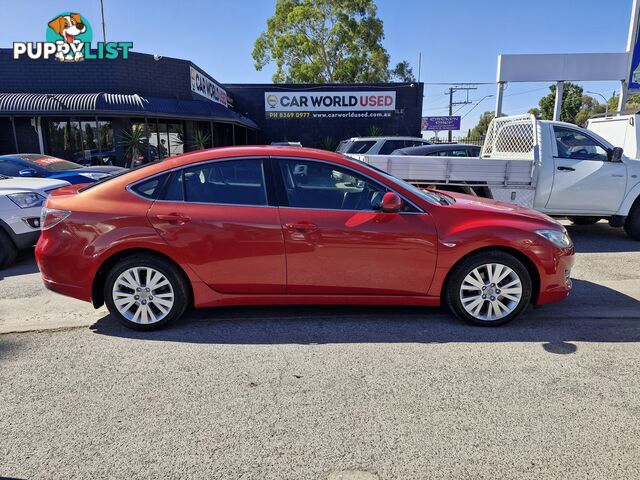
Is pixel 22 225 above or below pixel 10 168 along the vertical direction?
below

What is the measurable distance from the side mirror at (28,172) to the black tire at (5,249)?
10.9 ft

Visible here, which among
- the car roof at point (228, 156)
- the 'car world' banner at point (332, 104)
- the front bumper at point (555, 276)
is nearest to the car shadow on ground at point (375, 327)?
the front bumper at point (555, 276)

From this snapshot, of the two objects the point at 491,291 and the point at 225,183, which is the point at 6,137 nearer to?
the point at 225,183

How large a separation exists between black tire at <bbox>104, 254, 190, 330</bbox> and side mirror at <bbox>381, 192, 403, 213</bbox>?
1.85m

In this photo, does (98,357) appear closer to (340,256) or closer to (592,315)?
(340,256)

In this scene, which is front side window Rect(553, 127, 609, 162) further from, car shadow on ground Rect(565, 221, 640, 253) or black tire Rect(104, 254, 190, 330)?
black tire Rect(104, 254, 190, 330)

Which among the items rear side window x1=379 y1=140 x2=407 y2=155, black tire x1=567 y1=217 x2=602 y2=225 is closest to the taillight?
black tire x1=567 y1=217 x2=602 y2=225

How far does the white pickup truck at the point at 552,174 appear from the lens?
6703 millimetres

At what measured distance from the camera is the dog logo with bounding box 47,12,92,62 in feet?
52.0

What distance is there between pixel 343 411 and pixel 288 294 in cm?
137

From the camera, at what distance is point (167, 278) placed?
376cm

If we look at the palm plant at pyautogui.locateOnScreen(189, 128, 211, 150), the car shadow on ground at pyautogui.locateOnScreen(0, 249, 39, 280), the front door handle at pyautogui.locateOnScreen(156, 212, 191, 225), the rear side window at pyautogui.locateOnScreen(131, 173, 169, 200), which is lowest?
the car shadow on ground at pyautogui.locateOnScreen(0, 249, 39, 280)

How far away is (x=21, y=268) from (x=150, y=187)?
3620 millimetres

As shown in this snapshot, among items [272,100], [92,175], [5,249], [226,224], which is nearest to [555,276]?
[226,224]
